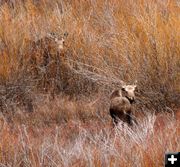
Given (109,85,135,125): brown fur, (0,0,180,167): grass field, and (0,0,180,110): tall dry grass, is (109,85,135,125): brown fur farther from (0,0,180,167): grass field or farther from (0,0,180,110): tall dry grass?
(0,0,180,110): tall dry grass

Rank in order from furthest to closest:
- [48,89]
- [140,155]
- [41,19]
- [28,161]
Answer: [41,19]
[48,89]
[28,161]
[140,155]

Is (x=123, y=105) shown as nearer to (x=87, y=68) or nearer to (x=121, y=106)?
(x=121, y=106)

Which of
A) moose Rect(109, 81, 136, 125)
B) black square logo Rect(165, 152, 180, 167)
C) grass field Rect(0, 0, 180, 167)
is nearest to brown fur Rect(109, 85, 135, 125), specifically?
moose Rect(109, 81, 136, 125)

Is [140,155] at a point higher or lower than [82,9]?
lower

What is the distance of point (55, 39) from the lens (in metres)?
6.93

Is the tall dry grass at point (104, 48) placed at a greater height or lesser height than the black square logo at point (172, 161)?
greater

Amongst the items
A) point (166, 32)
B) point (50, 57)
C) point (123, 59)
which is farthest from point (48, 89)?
point (166, 32)

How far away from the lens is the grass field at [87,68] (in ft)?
19.1

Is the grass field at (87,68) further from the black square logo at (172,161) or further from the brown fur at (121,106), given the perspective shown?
the black square logo at (172,161)

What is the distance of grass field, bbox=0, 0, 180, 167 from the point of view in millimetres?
5836

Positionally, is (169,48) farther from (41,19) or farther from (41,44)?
(41,19)

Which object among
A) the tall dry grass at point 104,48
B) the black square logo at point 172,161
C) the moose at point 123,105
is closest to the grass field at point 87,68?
the tall dry grass at point 104,48

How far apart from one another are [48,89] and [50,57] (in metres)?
0.42

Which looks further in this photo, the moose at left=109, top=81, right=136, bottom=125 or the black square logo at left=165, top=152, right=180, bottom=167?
the moose at left=109, top=81, right=136, bottom=125
